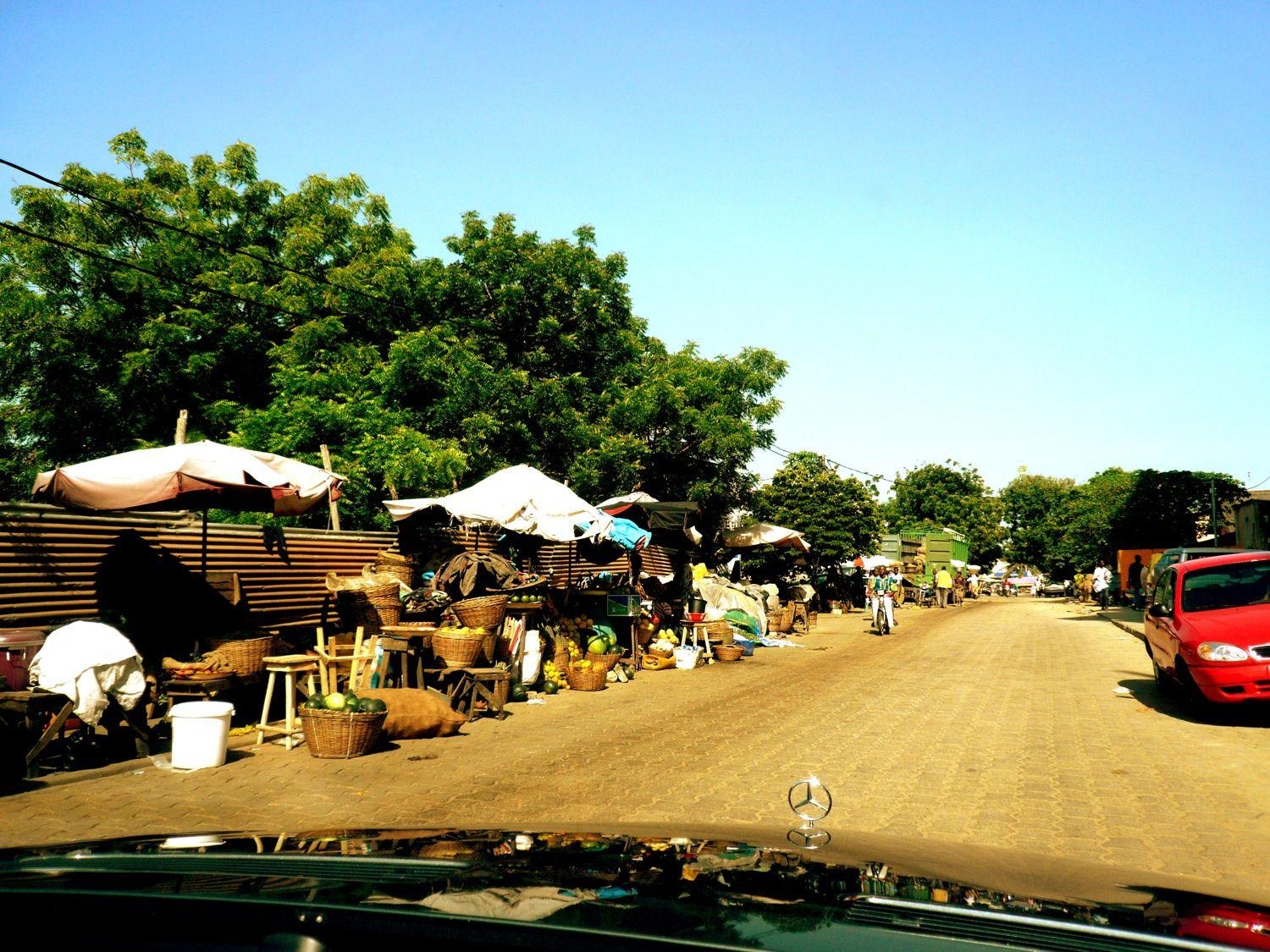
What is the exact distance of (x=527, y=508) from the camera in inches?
509

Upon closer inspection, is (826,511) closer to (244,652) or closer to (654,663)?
(654,663)

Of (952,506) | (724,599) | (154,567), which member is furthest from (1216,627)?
(952,506)

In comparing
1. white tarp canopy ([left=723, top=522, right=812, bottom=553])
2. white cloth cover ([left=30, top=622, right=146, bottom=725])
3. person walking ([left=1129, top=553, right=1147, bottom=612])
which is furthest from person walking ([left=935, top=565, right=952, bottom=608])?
white cloth cover ([left=30, top=622, right=146, bottom=725])

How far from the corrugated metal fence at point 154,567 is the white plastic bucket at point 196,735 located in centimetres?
233

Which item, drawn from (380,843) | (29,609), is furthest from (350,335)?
(380,843)

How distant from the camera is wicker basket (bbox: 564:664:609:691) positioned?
13.7 metres

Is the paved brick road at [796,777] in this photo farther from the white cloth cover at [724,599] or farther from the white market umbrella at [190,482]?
the white cloth cover at [724,599]

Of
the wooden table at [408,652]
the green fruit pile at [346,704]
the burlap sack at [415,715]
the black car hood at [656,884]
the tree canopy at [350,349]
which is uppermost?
the tree canopy at [350,349]

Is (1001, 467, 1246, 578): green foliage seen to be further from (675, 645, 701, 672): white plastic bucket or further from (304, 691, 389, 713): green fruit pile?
(304, 691, 389, 713): green fruit pile

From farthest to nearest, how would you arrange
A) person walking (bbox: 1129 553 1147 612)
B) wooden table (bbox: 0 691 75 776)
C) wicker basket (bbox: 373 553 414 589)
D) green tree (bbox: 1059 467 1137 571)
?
green tree (bbox: 1059 467 1137 571)
person walking (bbox: 1129 553 1147 612)
wicker basket (bbox: 373 553 414 589)
wooden table (bbox: 0 691 75 776)

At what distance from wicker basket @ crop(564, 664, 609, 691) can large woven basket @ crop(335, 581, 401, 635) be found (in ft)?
9.11

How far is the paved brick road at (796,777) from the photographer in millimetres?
6207

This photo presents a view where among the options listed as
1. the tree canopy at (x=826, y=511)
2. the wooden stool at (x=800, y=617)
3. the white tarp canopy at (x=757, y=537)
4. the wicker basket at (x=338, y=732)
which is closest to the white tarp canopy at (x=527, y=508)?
the wicker basket at (x=338, y=732)

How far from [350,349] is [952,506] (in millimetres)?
61154
